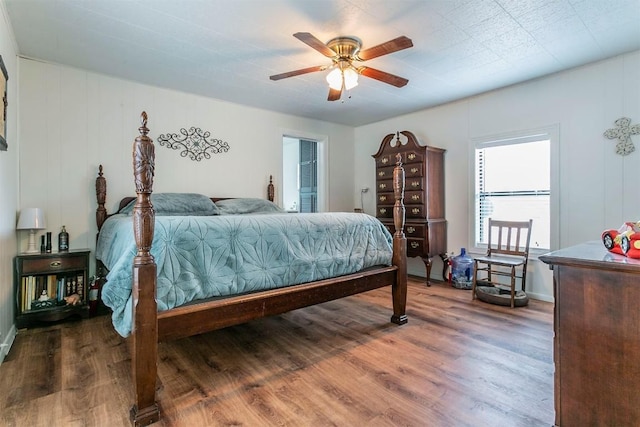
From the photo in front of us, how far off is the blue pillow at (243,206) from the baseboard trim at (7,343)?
79.6 inches

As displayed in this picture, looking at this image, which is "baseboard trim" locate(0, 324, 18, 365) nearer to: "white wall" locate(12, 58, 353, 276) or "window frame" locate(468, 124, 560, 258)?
"white wall" locate(12, 58, 353, 276)

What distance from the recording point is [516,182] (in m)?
3.82

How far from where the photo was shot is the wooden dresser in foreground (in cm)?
115

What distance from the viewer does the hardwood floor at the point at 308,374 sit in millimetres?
1590

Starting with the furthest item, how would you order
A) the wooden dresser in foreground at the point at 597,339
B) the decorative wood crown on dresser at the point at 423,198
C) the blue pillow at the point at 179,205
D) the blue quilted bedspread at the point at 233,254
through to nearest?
the decorative wood crown on dresser at the point at 423,198, the blue pillow at the point at 179,205, the blue quilted bedspread at the point at 233,254, the wooden dresser in foreground at the point at 597,339

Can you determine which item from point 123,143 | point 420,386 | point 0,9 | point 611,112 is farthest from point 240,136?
point 611,112

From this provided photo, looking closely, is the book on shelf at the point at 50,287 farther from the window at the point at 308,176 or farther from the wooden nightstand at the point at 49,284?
the window at the point at 308,176

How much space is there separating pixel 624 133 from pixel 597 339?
2.85 m

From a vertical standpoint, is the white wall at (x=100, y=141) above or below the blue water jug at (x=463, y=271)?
above

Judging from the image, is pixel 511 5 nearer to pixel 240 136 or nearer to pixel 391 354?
pixel 391 354

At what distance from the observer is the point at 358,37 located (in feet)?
8.52

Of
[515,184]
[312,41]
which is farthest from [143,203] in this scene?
[515,184]

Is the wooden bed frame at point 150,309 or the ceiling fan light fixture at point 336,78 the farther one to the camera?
the ceiling fan light fixture at point 336,78

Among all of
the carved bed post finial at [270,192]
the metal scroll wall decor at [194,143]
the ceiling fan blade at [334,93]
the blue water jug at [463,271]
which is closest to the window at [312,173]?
the carved bed post finial at [270,192]
